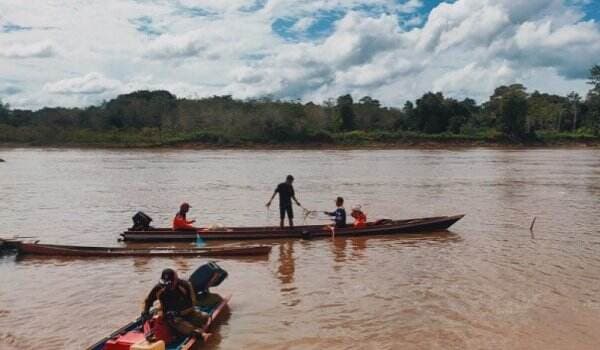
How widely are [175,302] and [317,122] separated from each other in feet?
278

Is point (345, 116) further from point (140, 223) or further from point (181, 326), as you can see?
point (181, 326)

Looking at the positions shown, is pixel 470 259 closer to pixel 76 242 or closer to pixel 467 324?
pixel 467 324

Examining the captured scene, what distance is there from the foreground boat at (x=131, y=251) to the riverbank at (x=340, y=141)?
228ft

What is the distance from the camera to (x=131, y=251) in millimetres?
14562

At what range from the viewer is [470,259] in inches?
560

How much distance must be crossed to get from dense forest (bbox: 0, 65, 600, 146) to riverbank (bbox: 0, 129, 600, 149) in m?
0.15

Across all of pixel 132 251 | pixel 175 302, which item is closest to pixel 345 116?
pixel 132 251

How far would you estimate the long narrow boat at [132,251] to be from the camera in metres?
14.4

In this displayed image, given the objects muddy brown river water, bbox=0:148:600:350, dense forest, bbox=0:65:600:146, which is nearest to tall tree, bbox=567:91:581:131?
dense forest, bbox=0:65:600:146

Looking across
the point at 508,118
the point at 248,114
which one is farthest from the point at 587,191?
the point at 248,114

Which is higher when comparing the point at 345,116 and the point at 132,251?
the point at 345,116

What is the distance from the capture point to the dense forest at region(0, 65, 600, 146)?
86625 millimetres

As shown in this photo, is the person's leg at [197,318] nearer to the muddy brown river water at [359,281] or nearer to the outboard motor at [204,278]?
the muddy brown river water at [359,281]

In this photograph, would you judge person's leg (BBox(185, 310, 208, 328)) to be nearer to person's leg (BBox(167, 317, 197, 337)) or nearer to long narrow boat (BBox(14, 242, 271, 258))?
person's leg (BBox(167, 317, 197, 337))
